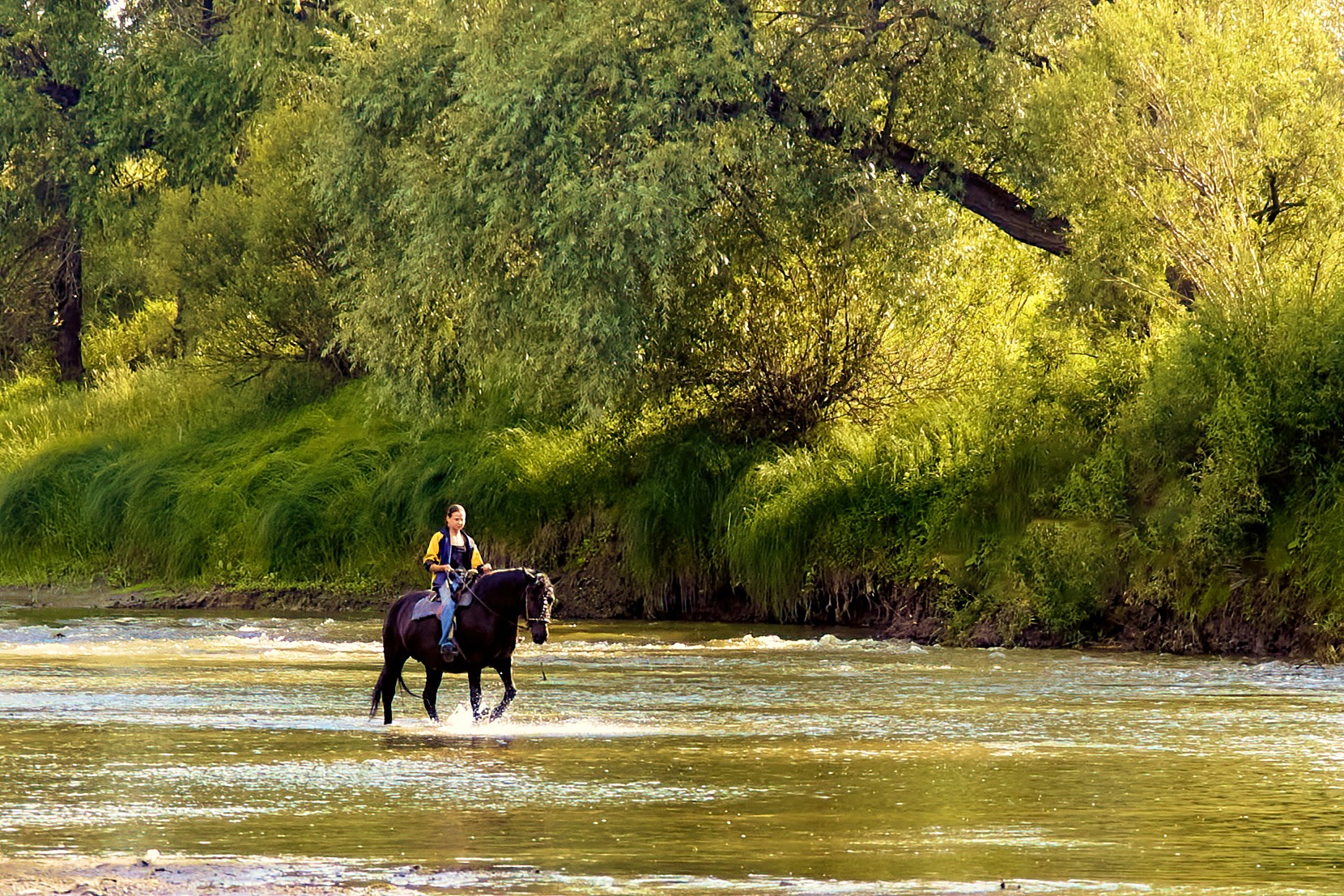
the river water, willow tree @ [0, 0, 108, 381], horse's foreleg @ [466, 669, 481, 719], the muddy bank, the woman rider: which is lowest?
the river water

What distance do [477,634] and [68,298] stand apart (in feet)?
100

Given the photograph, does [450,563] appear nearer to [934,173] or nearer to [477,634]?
[477,634]

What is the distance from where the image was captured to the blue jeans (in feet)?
57.4

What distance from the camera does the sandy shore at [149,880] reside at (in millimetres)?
9273

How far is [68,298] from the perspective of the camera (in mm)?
Result: 45906

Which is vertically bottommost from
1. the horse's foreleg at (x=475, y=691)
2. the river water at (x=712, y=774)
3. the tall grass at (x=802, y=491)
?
the river water at (x=712, y=774)

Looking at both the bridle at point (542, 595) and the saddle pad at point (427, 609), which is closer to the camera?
the bridle at point (542, 595)

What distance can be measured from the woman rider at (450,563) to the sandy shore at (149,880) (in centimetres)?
742

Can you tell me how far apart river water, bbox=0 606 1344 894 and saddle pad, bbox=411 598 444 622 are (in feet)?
2.61

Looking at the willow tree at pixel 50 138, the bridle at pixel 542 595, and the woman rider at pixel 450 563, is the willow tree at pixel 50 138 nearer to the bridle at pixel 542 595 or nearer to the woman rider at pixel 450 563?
the woman rider at pixel 450 563

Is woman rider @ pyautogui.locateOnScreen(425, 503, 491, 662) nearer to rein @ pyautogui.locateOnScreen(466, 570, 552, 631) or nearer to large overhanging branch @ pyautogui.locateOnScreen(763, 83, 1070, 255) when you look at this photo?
rein @ pyautogui.locateOnScreen(466, 570, 552, 631)

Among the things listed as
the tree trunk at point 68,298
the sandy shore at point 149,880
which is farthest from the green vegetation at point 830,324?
the sandy shore at point 149,880

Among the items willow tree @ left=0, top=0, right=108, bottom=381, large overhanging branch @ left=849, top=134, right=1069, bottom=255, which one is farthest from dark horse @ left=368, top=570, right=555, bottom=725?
willow tree @ left=0, top=0, right=108, bottom=381

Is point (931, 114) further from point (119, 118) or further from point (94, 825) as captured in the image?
point (119, 118)
